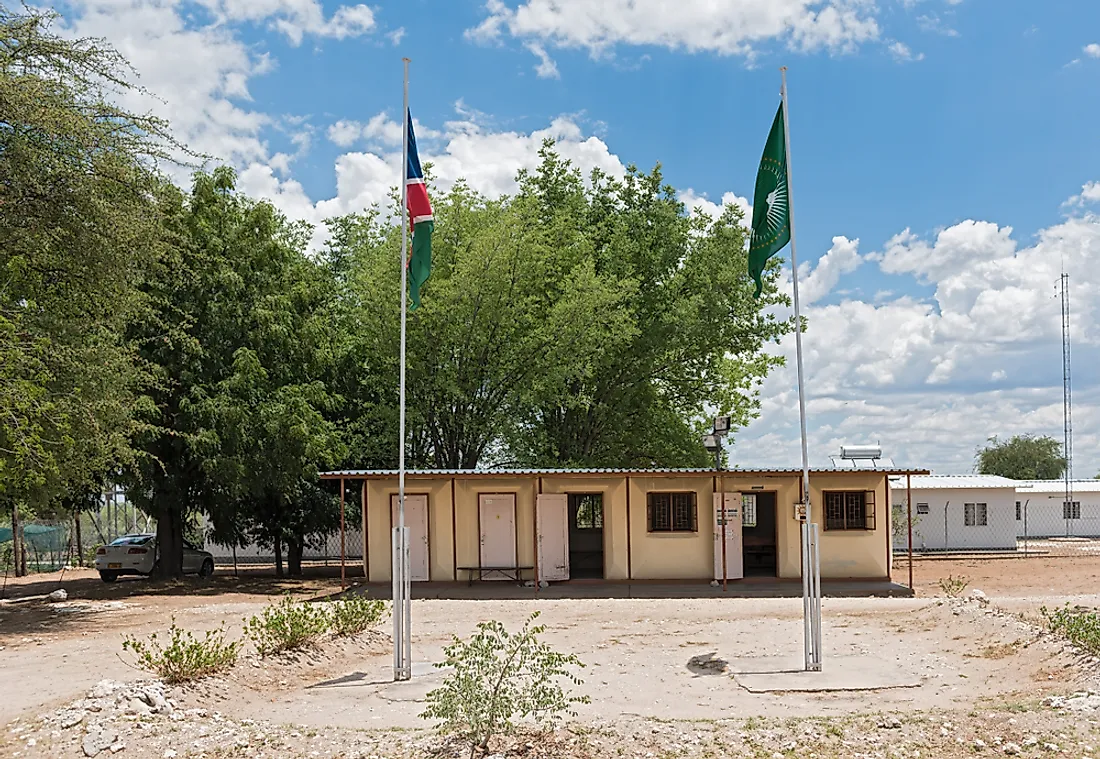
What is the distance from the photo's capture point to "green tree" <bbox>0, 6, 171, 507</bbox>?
15789 millimetres

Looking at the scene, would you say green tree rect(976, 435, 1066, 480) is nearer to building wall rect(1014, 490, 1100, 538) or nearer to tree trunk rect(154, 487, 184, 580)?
building wall rect(1014, 490, 1100, 538)

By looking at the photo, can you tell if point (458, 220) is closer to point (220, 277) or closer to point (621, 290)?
point (621, 290)

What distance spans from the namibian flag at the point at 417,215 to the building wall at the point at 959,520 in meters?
28.9

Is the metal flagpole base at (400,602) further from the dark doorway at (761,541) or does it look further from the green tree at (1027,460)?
the green tree at (1027,460)

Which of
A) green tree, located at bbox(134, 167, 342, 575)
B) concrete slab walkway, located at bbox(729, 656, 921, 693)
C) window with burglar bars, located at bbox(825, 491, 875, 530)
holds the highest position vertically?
green tree, located at bbox(134, 167, 342, 575)

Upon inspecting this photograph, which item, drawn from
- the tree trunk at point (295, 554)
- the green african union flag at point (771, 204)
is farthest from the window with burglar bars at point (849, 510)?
the tree trunk at point (295, 554)

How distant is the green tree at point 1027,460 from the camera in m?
69.2

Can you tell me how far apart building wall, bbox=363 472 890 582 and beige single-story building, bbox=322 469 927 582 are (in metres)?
0.02

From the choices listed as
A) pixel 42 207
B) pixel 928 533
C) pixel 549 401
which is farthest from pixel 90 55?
pixel 928 533

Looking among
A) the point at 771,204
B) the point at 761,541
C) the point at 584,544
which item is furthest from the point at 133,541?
the point at 771,204

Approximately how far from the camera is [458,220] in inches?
1120

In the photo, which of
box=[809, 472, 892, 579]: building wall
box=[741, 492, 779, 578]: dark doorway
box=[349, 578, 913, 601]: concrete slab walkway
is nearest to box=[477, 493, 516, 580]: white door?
box=[349, 578, 913, 601]: concrete slab walkway

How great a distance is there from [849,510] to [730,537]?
8.05ft

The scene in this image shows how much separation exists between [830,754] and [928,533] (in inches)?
1238
